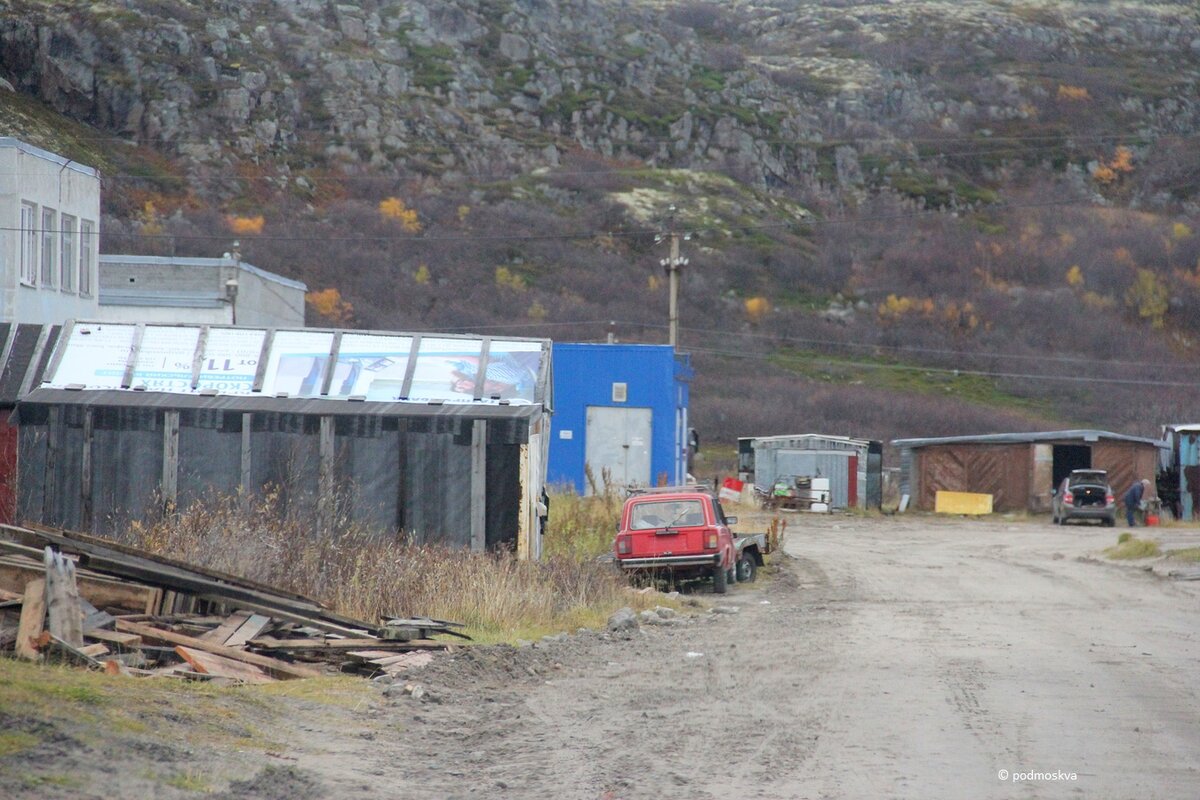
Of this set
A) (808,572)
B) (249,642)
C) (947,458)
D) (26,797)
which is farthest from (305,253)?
(26,797)

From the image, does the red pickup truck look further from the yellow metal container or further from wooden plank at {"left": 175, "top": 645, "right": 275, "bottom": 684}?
the yellow metal container

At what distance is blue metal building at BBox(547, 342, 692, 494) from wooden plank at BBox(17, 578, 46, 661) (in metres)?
29.8

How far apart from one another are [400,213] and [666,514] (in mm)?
69570

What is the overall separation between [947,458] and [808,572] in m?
26.1

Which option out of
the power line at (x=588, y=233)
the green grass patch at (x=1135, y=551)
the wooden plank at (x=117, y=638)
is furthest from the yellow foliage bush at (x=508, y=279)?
the wooden plank at (x=117, y=638)

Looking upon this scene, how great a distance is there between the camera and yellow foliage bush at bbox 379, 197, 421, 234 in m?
85.8

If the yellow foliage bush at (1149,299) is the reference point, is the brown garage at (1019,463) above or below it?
below

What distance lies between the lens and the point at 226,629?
10758 millimetres

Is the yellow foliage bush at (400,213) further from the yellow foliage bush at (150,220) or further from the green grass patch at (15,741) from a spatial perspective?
the green grass patch at (15,741)

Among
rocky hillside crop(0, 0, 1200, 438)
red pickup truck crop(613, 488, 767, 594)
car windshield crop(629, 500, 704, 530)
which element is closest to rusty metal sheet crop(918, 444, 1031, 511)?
rocky hillside crop(0, 0, 1200, 438)

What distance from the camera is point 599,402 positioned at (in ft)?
128

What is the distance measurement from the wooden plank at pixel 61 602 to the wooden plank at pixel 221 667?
83 centimetres

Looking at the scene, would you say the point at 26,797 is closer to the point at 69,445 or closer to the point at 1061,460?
the point at 69,445

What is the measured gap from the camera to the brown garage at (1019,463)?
4647cm
